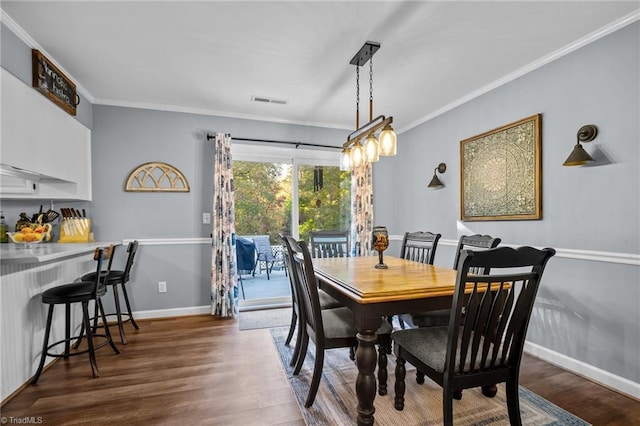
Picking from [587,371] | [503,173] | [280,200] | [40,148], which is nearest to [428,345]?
[587,371]

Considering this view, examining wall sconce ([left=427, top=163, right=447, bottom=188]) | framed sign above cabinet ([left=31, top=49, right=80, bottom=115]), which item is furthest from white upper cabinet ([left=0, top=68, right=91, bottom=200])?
wall sconce ([left=427, top=163, right=447, bottom=188])

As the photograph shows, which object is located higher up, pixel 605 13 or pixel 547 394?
pixel 605 13

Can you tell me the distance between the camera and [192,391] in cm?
211

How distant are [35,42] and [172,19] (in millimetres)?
1211

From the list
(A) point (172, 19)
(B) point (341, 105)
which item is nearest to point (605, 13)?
(B) point (341, 105)

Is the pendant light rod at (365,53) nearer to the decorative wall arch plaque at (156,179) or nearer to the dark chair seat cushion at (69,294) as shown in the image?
the decorative wall arch plaque at (156,179)

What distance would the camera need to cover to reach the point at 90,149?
11.2 feet

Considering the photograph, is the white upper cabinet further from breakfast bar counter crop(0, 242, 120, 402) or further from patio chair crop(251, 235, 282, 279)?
patio chair crop(251, 235, 282, 279)

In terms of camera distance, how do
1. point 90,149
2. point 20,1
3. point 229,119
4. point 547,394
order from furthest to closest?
point 229,119, point 90,149, point 547,394, point 20,1

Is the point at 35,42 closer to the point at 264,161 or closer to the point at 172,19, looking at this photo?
the point at 172,19

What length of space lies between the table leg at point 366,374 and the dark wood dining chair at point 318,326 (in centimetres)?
26

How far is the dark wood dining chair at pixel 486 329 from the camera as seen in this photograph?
53.9 inches

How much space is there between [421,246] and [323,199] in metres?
1.89

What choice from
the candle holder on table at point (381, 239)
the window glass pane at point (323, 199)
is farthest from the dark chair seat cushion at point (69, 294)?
the window glass pane at point (323, 199)
